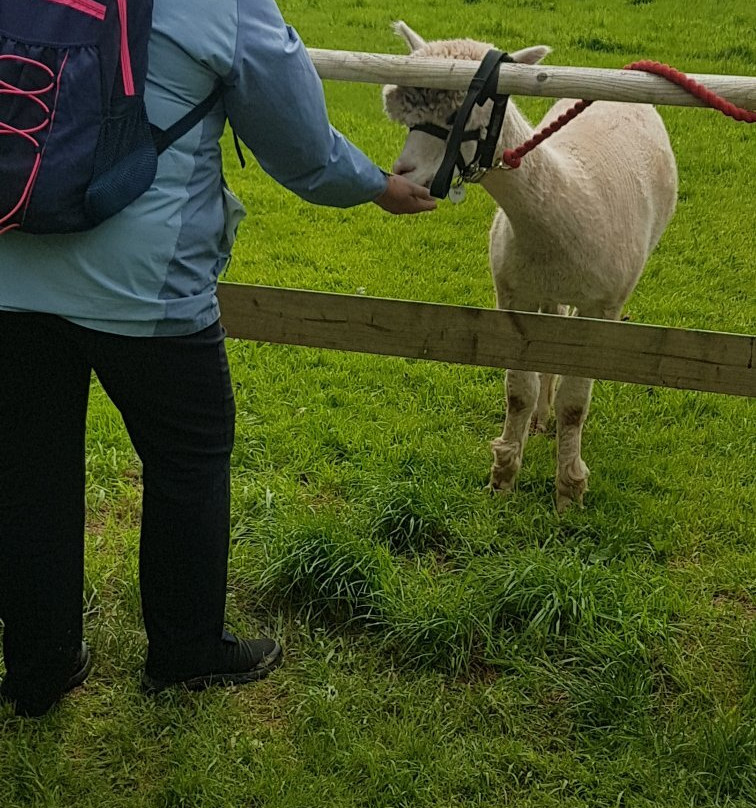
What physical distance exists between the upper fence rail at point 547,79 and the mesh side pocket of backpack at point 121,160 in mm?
728

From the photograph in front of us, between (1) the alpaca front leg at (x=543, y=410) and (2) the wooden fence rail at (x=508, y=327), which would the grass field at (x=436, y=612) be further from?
(2) the wooden fence rail at (x=508, y=327)

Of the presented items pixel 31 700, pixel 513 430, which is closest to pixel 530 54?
pixel 513 430

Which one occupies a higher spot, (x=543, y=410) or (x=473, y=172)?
(x=473, y=172)

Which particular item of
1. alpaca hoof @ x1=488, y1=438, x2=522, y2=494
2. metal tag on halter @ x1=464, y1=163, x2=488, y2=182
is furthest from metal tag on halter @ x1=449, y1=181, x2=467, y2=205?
alpaca hoof @ x1=488, y1=438, x2=522, y2=494

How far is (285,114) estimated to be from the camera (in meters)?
1.81

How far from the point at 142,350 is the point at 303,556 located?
120 centimetres

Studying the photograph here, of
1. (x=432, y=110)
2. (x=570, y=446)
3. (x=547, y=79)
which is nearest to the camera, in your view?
(x=547, y=79)

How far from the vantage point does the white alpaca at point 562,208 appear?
2.61 meters

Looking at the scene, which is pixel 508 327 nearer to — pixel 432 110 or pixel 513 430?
pixel 432 110

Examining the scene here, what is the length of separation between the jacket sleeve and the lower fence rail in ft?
1.64

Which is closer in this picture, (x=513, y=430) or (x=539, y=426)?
(x=513, y=430)

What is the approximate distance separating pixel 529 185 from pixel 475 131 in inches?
17.8

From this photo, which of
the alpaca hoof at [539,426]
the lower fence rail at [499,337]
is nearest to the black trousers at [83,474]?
the lower fence rail at [499,337]

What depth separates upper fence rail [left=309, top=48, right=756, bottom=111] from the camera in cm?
208
